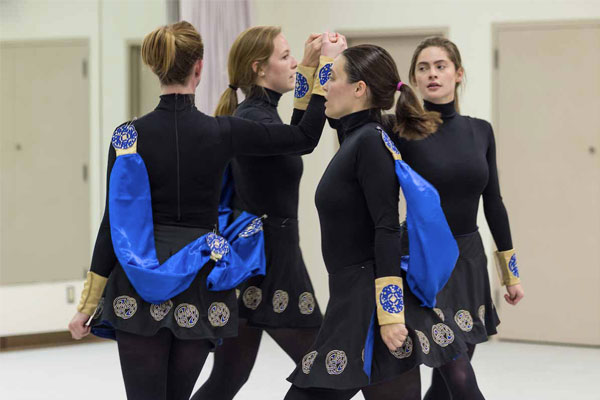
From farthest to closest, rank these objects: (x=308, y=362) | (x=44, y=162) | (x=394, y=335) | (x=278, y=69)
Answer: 1. (x=44, y=162)
2. (x=278, y=69)
3. (x=308, y=362)
4. (x=394, y=335)

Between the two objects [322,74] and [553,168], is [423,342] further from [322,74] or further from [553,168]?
[553,168]

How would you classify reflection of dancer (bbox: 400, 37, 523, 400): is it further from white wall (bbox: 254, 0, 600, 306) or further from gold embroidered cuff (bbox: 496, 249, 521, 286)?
white wall (bbox: 254, 0, 600, 306)

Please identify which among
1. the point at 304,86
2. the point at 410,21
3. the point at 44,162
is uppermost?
the point at 410,21

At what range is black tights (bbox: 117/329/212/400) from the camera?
6.91ft

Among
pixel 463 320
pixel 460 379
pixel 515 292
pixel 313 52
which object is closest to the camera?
pixel 460 379

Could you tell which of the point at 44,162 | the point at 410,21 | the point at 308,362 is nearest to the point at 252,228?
the point at 308,362

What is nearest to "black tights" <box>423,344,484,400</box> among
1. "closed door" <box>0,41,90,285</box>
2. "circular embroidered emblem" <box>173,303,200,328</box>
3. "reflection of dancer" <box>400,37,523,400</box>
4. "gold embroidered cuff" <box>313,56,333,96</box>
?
"reflection of dancer" <box>400,37,523,400</box>

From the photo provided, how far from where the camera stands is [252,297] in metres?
2.66

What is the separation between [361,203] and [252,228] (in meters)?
0.59

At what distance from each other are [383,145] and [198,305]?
23.3 inches

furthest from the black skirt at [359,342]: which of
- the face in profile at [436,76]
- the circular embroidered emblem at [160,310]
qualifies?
the face in profile at [436,76]

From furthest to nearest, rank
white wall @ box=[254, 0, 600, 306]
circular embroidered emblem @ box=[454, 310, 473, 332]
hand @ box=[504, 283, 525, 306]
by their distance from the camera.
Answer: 1. white wall @ box=[254, 0, 600, 306]
2. hand @ box=[504, 283, 525, 306]
3. circular embroidered emblem @ box=[454, 310, 473, 332]

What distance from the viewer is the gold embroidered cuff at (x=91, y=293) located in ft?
7.09

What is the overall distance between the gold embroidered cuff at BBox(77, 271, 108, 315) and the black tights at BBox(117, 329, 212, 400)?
0.10 metres
